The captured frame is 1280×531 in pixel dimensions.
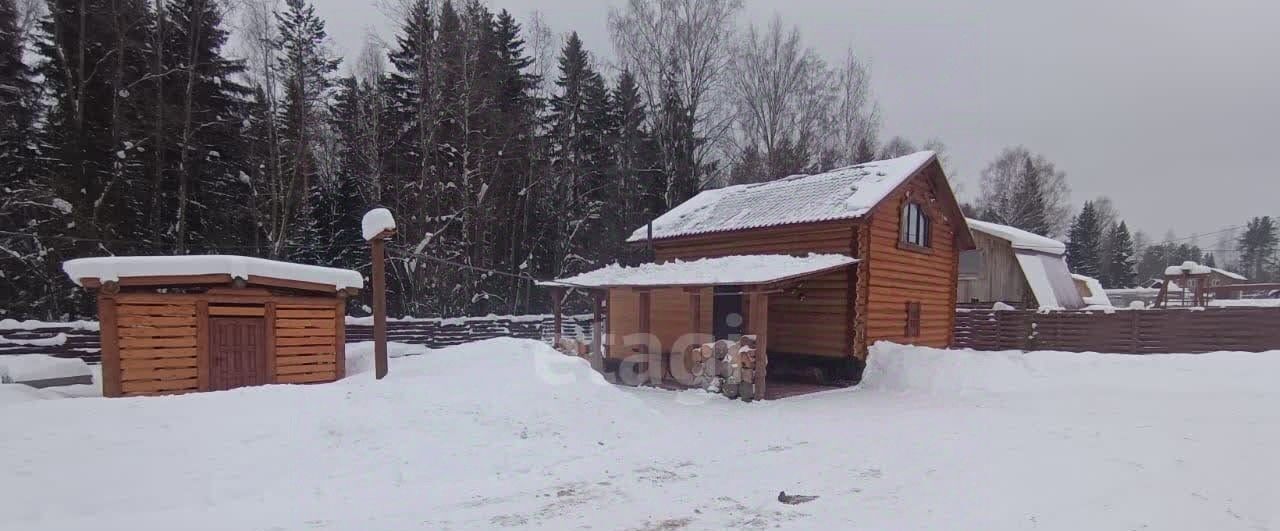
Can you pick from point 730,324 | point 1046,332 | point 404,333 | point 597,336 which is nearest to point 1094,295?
point 1046,332

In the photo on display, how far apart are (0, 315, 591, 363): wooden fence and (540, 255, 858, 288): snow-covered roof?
9.89ft

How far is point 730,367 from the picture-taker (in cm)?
1124

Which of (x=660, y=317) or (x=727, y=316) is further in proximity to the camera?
(x=660, y=317)

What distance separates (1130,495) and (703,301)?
10192 millimetres

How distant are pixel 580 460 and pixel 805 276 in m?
6.73

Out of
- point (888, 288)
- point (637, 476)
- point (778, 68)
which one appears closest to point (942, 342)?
point (888, 288)

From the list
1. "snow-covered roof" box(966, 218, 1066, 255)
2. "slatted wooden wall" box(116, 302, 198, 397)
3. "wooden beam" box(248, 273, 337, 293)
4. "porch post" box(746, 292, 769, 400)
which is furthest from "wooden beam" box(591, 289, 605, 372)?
"snow-covered roof" box(966, 218, 1066, 255)

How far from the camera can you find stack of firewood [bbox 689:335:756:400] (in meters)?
11.1

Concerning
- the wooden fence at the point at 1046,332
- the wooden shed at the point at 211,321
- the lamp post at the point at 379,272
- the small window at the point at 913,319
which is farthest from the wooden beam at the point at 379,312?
the small window at the point at 913,319

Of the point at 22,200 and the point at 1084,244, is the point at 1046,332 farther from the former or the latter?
the point at 1084,244

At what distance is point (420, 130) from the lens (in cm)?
2302

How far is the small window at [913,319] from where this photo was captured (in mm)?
14852

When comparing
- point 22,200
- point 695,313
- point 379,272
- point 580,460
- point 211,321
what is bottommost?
point 580,460

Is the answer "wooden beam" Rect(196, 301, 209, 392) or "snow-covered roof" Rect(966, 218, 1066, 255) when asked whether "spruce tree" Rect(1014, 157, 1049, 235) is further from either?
"wooden beam" Rect(196, 301, 209, 392)
